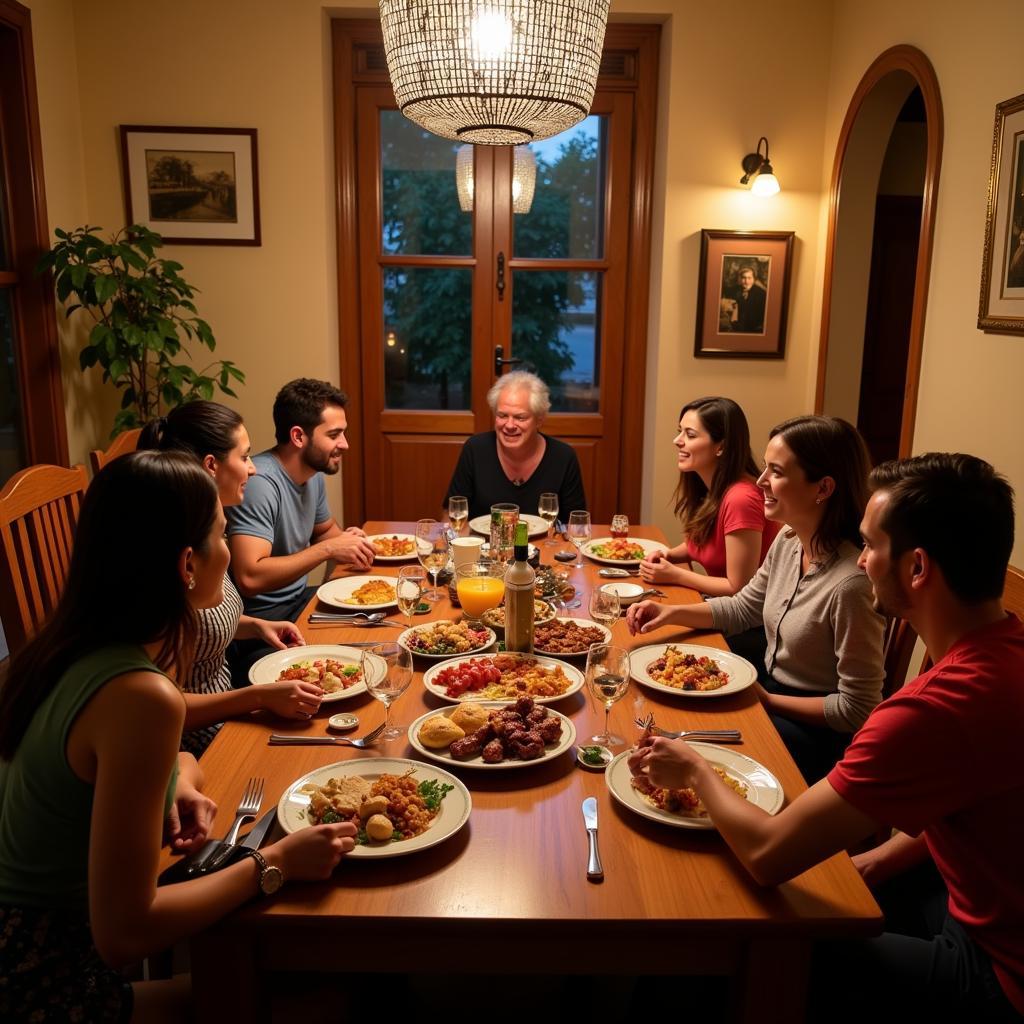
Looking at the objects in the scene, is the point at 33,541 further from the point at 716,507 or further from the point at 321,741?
the point at 716,507

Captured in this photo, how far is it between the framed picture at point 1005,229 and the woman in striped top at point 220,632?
2.08 meters

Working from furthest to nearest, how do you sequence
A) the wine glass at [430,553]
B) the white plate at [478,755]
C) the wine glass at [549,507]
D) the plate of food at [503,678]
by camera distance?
the wine glass at [549,507] < the wine glass at [430,553] < the plate of food at [503,678] < the white plate at [478,755]

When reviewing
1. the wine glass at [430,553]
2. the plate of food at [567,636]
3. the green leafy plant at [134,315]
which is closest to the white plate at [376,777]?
the plate of food at [567,636]

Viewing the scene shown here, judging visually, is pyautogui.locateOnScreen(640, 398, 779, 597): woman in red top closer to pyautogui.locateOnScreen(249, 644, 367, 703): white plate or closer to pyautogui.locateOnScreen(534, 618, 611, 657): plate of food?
pyautogui.locateOnScreen(534, 618, 611, 657): plate of food

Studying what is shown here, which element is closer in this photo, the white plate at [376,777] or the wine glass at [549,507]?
the white plate at [376,777]

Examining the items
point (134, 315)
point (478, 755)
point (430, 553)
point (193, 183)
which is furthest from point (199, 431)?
point (193, 183)

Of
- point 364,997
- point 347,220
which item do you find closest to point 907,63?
point 347,220

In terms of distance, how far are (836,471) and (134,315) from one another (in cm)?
283

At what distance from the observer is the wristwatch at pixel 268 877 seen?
1.14m

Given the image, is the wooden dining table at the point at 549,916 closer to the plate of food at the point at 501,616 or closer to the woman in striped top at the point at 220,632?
the woman in striped top at the point at 220,632

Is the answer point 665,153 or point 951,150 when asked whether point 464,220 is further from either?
point 951,150

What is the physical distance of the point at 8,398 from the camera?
11.6 feet

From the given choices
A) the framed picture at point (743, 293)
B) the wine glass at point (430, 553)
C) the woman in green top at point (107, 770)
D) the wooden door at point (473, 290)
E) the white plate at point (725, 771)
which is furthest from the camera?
the wooden door at point (473, 290)

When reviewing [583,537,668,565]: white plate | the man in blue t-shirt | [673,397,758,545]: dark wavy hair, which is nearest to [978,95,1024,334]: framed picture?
[673,397,758,545]: dark wavy hair
